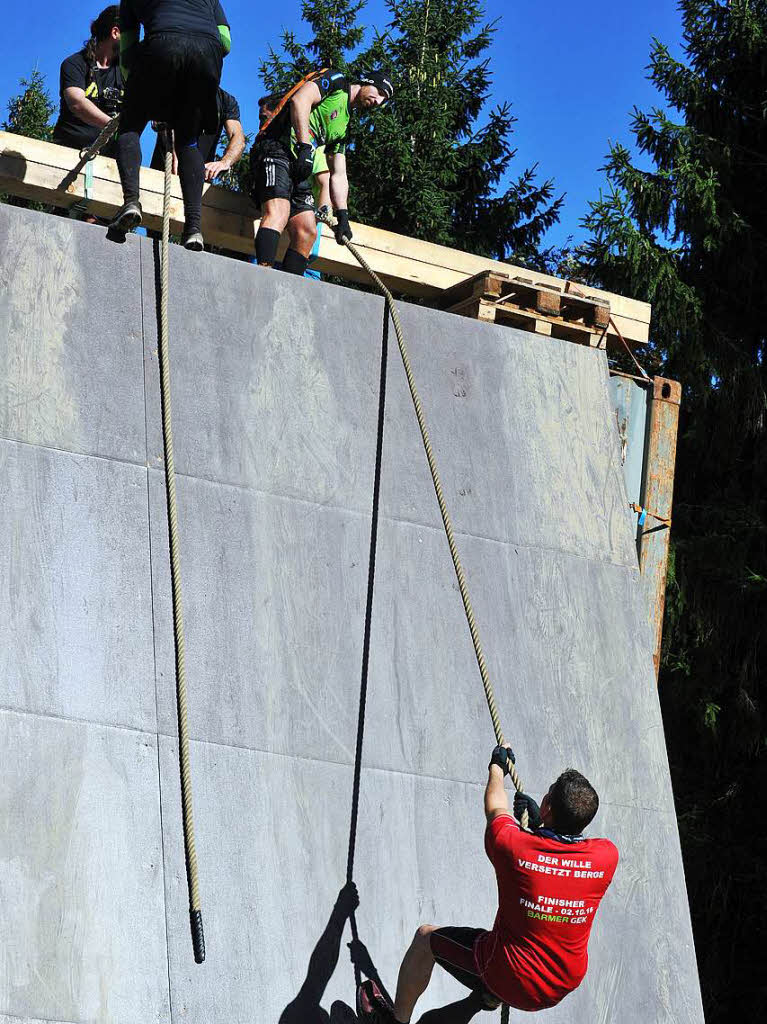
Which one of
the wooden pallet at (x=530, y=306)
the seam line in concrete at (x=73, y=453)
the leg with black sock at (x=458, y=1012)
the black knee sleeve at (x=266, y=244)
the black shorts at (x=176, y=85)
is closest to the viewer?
the leg with black sock at (x=458, y=1012)

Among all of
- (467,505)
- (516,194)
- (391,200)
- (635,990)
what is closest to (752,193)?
(516,194)

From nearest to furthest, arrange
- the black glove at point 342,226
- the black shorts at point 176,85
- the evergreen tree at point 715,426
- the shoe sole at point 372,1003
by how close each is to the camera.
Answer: the shoe sole at point 372,1003, the black shorts at point 176,85, the black glove at point 342,226, the evergreen tree at point 715,426

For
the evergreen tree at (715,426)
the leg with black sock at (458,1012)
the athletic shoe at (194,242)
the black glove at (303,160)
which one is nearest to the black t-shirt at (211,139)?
the black glove at (303,160)

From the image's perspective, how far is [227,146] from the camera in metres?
7.78

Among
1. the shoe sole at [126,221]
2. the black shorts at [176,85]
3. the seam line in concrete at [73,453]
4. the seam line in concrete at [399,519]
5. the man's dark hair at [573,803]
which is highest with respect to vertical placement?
the black shorts at [176,85]

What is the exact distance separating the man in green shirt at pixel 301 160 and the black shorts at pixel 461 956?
395 centimetres

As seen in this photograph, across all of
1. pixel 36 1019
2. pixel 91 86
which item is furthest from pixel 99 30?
pixel 36 1019

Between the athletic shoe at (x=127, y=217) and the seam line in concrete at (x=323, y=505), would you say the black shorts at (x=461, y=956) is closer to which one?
the seam line in concrete at (x=323, y=505)

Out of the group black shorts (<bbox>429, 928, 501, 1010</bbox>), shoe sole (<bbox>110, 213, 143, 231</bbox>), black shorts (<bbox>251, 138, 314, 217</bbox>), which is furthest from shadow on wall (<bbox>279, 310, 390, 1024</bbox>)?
black shorts (<bbox>251, 138, 314, 217</bbox>)

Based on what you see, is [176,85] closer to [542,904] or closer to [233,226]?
[233,226]

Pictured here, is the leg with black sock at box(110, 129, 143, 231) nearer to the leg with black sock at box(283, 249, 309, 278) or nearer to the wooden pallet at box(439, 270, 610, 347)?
the leg with black sock at box(283, 249, 309, 278)

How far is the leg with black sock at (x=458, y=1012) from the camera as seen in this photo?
14.9 ft

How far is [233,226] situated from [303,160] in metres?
0.66

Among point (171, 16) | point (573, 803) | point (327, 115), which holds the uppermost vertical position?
point (327, 115)
